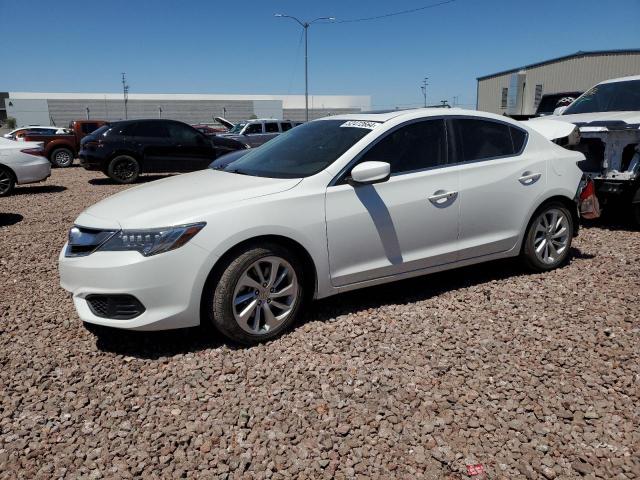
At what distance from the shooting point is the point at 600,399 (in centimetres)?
301

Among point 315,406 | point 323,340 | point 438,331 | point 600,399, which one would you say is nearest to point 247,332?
point 323,340

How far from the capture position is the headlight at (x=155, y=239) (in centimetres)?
330

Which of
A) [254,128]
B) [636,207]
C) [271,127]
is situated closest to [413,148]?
[636,207]

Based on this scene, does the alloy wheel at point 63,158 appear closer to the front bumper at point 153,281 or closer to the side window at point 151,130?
the side window at point 151,130

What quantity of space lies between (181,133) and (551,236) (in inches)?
422

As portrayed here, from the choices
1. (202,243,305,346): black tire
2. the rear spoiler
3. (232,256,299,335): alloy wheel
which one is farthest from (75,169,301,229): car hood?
the rear spoiler

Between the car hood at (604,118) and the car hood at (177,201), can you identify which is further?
the car hood at (604,118)

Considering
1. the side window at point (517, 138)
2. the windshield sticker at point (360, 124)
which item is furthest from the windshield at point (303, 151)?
the side window at point (517, 138)

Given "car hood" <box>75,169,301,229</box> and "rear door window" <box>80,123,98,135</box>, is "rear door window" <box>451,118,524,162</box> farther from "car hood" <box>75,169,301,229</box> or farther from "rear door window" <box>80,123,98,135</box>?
"rear door window" <box>80,123,98,135</box>

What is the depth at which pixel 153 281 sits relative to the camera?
129 inches

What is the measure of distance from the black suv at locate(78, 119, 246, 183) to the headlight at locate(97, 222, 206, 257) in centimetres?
1053

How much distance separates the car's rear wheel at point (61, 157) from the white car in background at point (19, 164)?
313 inches

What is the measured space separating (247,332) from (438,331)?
139cm

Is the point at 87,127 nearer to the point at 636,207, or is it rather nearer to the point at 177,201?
the point at 177,201
